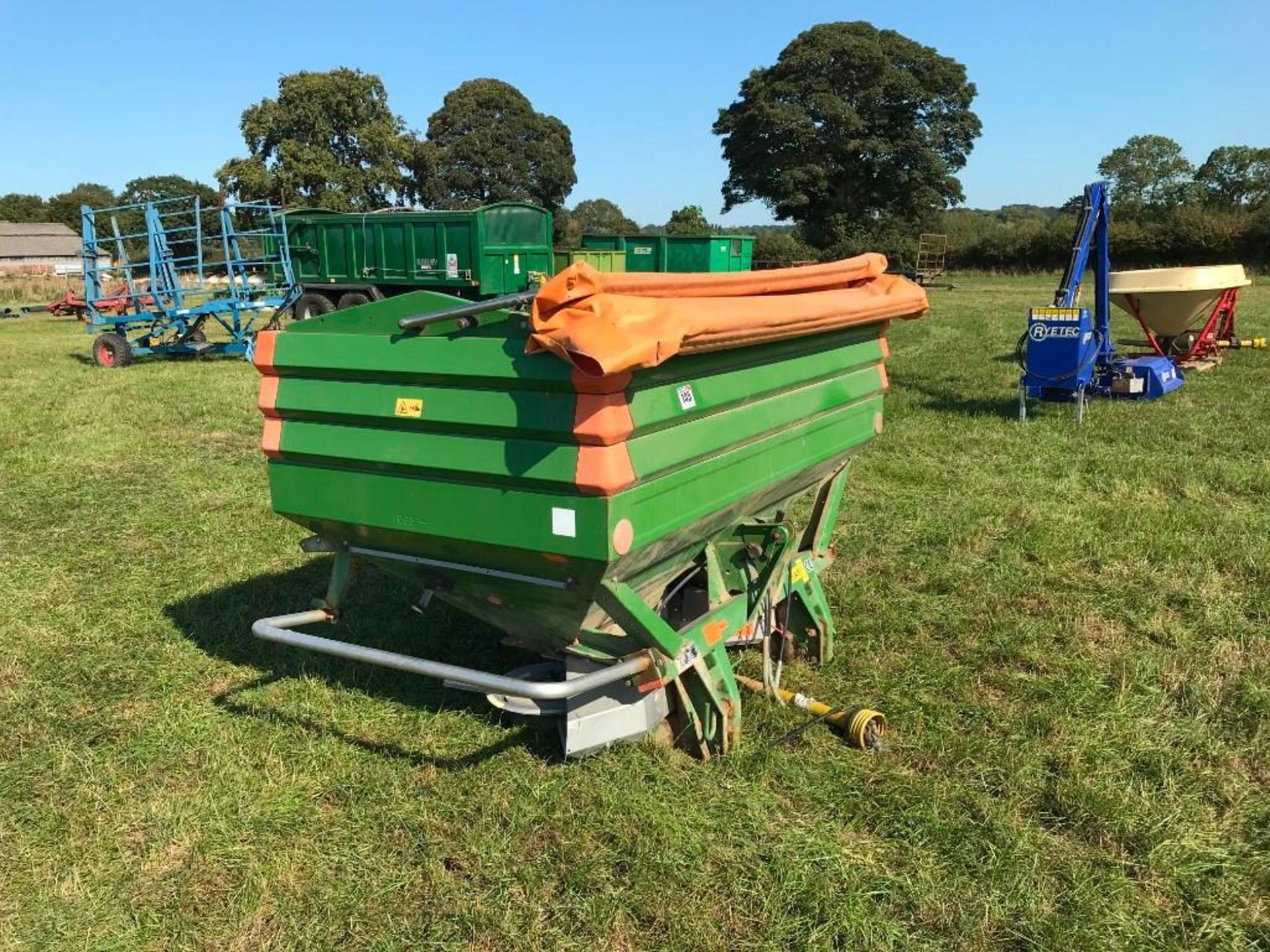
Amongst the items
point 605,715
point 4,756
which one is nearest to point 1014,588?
point 605,715

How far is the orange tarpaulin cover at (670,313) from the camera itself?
2289 mm

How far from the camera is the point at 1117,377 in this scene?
31.6 feet

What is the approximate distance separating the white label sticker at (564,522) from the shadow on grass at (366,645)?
1129mm

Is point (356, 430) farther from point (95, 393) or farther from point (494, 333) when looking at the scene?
point (95, 393)

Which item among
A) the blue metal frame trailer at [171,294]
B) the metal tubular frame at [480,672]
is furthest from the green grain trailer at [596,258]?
the metal tubular frame at [480,672]

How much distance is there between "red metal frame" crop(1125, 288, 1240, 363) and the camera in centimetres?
1104

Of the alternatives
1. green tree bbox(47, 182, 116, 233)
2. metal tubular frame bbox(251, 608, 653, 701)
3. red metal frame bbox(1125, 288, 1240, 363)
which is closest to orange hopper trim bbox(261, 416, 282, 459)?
metal tubular frame bbox(251, 608, 653, 701)

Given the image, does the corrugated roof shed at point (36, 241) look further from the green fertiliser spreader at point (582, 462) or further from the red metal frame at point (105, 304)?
the green fertiliser spreader at point (582, 462)

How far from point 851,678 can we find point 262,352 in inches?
105

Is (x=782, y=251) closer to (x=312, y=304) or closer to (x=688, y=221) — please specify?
(x=688, y=221)

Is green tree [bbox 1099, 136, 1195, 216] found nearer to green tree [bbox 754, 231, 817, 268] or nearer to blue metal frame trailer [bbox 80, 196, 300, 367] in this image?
green tree [bbox 754, 231, 817, 268]

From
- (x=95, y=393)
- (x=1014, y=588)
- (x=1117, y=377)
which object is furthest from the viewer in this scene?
(x=95, y=393)

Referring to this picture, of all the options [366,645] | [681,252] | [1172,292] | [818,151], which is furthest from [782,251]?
[366,645]

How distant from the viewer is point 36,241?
232 ft
